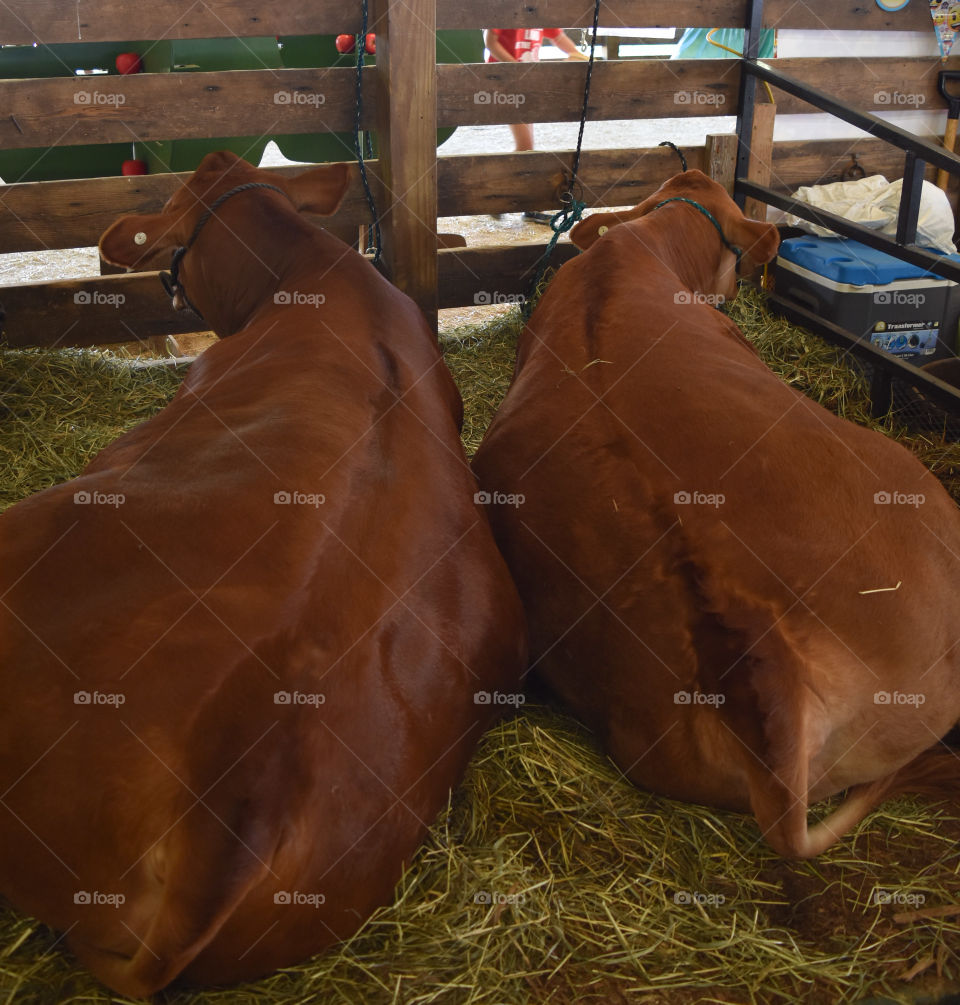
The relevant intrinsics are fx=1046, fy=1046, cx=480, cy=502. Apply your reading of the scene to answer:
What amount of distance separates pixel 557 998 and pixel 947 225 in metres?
5.55

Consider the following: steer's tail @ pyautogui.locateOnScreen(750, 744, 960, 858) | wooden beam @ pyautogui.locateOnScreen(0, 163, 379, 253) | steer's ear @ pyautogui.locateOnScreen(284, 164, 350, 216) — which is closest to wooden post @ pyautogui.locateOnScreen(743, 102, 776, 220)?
wooden beam @ pyautogui.locateOnScreen(0, 163, 379, 253)

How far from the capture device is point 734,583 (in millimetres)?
2262

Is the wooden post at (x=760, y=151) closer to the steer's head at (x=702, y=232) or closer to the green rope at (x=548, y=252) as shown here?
the green rope at (x=548, y=252)

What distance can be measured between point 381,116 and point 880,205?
308 cm

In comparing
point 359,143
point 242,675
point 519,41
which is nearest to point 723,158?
point 359,143

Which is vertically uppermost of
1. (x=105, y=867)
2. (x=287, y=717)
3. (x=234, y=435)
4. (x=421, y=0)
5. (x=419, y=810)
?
(x=421, y=0)

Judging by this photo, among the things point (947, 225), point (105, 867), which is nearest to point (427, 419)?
point (105, 867)

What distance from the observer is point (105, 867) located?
1.77 meters

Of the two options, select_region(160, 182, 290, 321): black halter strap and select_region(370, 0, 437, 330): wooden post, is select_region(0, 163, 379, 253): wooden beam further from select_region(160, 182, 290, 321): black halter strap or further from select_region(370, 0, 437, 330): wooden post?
select_region(160, 182, 290, 321): black halter strap

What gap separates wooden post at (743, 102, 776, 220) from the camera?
222 inches

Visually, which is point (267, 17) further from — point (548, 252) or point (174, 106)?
point (548, 252)

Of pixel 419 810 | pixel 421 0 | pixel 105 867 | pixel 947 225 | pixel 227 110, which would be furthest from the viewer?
pixel 947 225

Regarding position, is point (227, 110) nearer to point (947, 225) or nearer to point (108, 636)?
point (108, 636)

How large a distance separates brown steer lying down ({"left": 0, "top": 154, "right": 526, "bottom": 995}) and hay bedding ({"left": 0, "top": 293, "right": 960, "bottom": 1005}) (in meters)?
0.12
